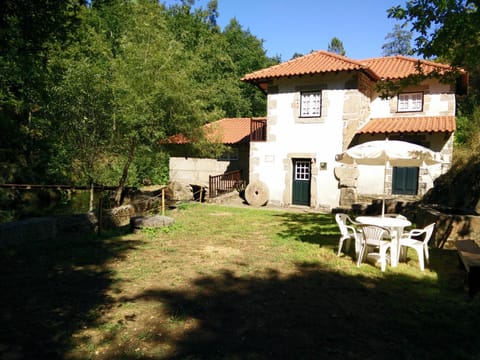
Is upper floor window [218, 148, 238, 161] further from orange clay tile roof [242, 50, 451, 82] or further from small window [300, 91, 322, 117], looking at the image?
small window [300, 91, 322, 117]

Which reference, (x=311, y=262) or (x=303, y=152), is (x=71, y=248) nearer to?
(x=311, y=262)

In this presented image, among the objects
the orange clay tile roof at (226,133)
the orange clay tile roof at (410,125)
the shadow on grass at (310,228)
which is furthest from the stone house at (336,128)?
the orange clay tile roof at (226,133)

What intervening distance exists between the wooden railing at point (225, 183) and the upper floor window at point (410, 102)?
333 inches

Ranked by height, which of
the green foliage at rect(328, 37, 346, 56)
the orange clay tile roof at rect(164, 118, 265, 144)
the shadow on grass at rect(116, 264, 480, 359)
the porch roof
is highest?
the green foliage at rect(328, 37, 346, 56)

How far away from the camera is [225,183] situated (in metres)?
17.5

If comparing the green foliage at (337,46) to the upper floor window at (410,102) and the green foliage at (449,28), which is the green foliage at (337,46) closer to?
the upper floor window at (410,102)

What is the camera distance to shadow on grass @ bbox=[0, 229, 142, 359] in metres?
3.35

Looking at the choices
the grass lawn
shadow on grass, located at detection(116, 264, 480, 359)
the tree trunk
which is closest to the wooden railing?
the tree trunk

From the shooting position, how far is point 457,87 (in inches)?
623

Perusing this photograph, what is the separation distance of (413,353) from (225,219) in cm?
807

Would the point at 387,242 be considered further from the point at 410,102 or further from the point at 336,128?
the point at 410,102

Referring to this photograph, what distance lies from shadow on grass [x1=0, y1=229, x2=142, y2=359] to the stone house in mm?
9290

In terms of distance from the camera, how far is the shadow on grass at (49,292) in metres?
3.35

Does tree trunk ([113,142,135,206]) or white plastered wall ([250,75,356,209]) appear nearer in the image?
tree trunk ([113,142,135,206])
